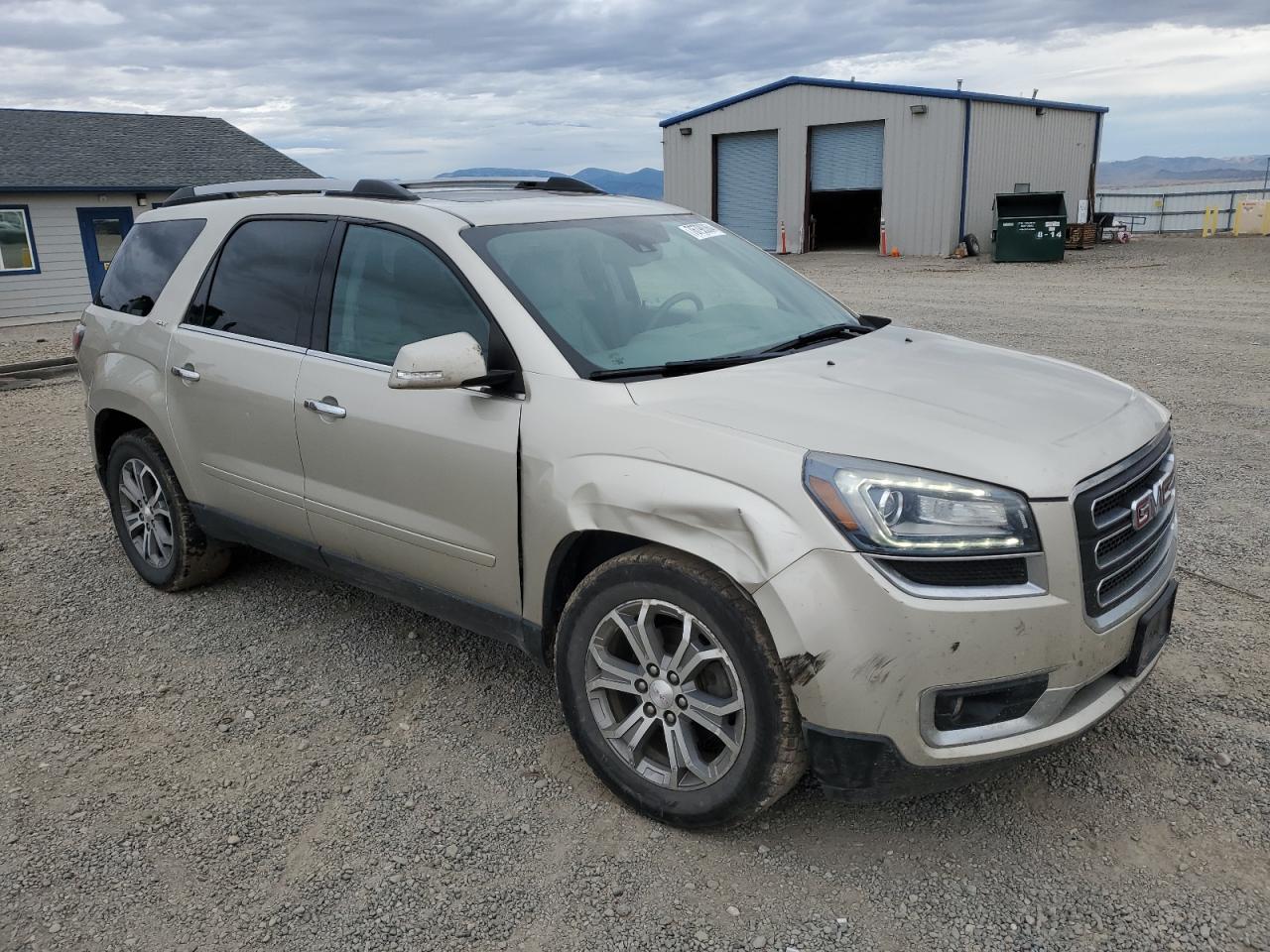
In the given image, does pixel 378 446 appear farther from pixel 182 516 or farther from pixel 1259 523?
pixel 1259 523

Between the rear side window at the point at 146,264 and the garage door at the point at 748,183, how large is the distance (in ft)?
85.6

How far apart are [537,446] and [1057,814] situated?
1.92 meters

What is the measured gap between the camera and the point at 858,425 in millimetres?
2770

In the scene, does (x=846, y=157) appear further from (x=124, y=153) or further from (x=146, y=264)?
(x=146, y=264)

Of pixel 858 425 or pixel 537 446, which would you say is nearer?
pixel 858 425

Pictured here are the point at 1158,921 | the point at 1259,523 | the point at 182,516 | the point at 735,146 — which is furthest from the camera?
the point at 735,146

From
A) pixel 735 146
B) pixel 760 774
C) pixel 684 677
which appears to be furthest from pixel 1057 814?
pixel 735 146

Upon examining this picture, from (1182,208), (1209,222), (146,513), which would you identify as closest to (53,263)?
(146,513)

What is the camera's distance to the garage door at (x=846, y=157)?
27906 millimetres

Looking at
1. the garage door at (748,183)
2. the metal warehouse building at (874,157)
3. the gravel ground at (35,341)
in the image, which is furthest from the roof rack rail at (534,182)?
the garage door at (748,183)

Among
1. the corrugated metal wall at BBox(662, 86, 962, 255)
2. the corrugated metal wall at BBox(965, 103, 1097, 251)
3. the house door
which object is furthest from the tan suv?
the corrugated metal wall at BBox(965, 103, 1097, 251)

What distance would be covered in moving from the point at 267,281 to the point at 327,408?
81 cm

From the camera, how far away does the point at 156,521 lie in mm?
4934

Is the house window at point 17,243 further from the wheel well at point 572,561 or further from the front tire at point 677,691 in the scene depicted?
the front tire at point 677,691
